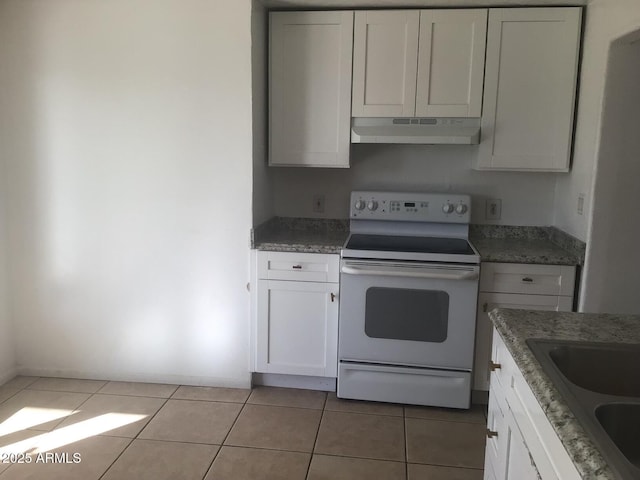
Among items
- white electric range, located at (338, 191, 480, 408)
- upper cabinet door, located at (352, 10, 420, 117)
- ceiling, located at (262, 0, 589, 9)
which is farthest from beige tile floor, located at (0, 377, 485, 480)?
ceiling, located at (262, 0, 589, 9)

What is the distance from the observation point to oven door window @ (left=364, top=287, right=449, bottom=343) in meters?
2.75

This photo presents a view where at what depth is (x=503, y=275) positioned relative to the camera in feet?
8.96

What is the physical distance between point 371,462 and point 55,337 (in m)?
2.01

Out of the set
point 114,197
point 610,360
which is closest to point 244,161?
point 114,197

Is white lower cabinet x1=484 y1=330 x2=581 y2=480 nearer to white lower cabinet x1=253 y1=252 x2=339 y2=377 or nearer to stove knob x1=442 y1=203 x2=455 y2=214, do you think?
white lower cabinet x1=253 y1=252 x2=339 y2=377

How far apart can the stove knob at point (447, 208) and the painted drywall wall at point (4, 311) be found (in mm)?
2527

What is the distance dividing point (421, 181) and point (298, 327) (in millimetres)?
1178

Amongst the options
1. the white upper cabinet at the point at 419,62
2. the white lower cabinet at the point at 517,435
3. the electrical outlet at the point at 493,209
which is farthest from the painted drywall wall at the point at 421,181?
the white lower cabinet at the point at 517,435

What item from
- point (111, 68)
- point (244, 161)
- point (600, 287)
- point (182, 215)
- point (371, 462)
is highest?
point (111, 68)

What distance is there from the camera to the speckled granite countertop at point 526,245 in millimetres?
2684

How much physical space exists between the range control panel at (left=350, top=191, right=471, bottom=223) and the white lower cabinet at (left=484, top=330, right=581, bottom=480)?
4.99 ft

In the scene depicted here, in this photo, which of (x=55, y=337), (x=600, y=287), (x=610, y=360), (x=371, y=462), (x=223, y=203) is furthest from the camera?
(x=55, y=337)

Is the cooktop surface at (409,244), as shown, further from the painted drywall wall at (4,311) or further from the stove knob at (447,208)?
the painted drywall wall at (4,311)

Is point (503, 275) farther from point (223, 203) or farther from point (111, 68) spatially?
point (111, 68)
